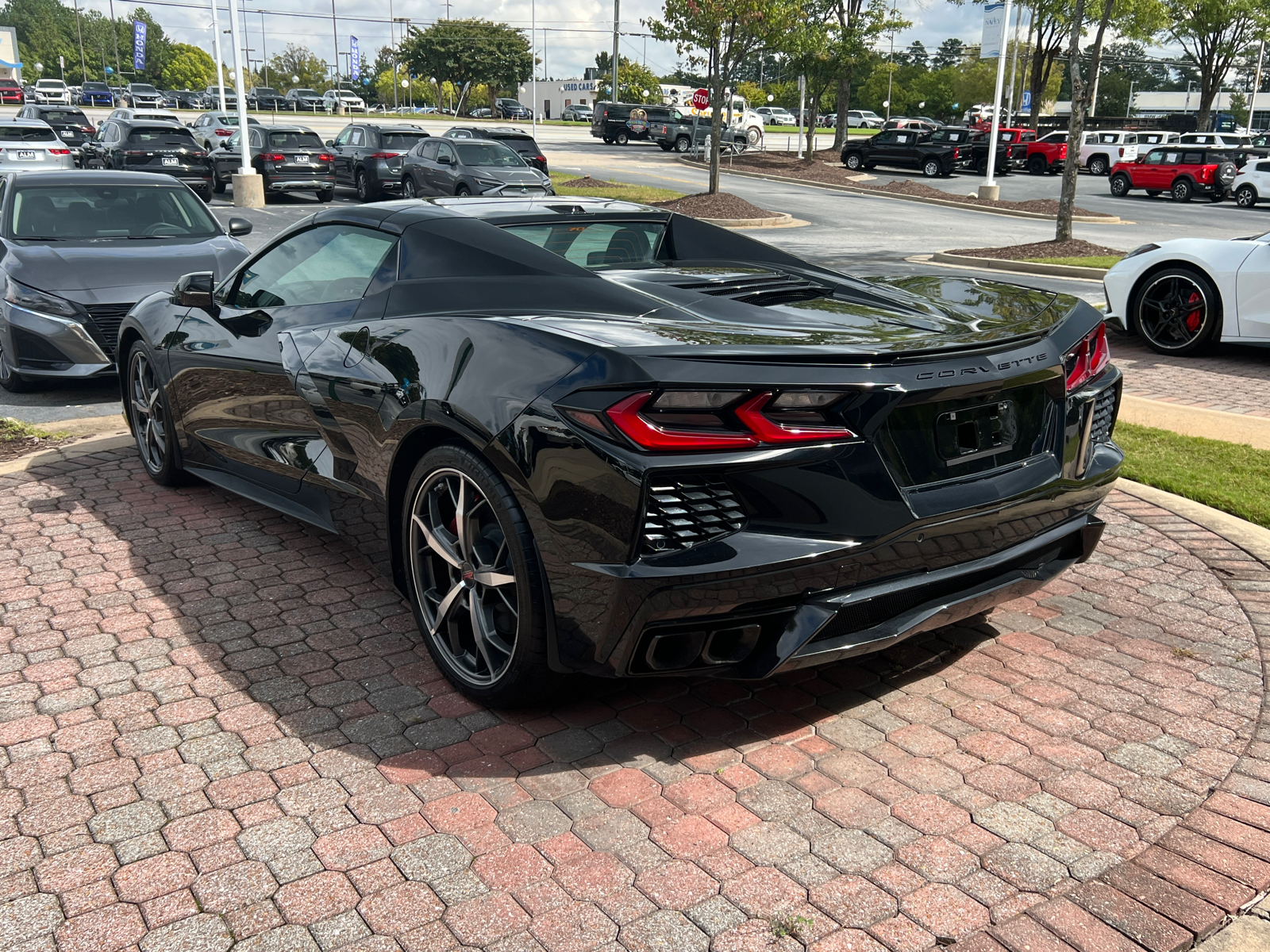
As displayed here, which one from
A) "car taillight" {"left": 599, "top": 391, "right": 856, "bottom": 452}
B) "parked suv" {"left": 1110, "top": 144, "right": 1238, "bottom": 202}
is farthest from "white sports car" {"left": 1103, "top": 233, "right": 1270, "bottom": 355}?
"parked suv" {"left": 1110, "top": 144, "right": 1238, "bottom": 202}

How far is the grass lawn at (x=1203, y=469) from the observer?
18.4 ft

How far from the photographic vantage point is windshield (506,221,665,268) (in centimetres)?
436

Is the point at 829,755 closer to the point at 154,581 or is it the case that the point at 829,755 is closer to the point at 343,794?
the point at 343,794

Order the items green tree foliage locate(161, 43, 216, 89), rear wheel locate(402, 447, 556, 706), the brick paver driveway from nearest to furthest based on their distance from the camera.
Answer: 1. the brick paver driveway
2. rear wheel locate(402, 447, 556, 706)
3. green tree foliage locate(161, 43, 216, 89)

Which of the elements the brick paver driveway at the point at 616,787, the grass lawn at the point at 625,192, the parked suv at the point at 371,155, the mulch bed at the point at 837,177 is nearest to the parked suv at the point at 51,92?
the mulch bed at the point at 837,177

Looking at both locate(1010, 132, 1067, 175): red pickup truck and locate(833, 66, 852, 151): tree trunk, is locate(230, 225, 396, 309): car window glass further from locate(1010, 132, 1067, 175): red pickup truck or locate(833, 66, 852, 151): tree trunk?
locate(1010, 132, 1067, 175): red pickup truck

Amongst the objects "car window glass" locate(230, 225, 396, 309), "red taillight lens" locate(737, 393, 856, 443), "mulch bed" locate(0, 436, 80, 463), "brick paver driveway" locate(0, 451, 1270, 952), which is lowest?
"mulch bed" locate(0, 436, 80, 463)

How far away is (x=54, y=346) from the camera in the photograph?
7.98 metres

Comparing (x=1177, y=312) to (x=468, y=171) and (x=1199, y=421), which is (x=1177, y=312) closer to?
(x=1199, y=421)

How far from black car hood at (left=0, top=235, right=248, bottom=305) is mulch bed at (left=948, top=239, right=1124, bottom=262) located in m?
12.2

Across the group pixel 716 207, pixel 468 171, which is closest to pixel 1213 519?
pixel 468 171

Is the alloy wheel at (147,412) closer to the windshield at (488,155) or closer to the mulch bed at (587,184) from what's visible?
the windshield at (488,155)

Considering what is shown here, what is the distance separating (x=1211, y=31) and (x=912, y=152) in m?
24.9

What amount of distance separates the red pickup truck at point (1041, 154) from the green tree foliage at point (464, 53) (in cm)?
6956
